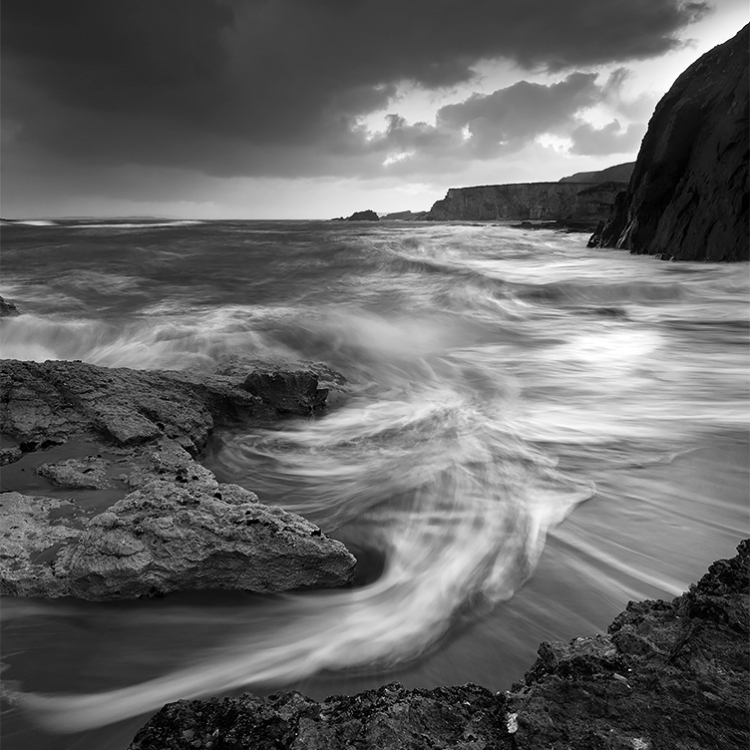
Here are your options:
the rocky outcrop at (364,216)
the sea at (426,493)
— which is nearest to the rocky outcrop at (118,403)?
the sea at (426,493)

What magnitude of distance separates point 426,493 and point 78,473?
206 cm

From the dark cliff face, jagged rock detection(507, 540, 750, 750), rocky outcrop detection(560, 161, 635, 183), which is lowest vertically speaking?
jagged rock detection(507, 540, 750, 750)

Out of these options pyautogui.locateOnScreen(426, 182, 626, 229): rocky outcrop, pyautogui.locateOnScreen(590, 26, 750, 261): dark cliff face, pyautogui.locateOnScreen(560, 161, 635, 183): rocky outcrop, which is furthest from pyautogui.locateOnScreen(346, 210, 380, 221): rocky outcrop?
pyautogui.locateOnScreen(590, 26, 750, 261): dark cliff face

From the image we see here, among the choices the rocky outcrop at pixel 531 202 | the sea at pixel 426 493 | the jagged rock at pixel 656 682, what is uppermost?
the rocky outcrop at pixel 531 202

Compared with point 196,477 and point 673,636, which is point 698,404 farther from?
point 196,477

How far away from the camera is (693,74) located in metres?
17.5

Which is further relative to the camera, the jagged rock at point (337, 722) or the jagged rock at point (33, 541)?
the jagged rock at point (33, 541)

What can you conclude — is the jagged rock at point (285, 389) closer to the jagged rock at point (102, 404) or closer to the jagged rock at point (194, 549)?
the jagged rock at point (102, 404)

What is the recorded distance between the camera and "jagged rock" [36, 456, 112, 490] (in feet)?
8.38

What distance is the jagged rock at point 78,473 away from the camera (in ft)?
A: 8.38

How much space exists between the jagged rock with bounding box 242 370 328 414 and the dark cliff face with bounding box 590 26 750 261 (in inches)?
535

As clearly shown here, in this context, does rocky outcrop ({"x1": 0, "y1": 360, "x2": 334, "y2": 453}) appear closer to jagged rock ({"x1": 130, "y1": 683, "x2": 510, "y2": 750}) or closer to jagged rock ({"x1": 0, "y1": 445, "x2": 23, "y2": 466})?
jagged rock ({"x1": 0, "y1": 445, "x2": 23, "y2": 466})

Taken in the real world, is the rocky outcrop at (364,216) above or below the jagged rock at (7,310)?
above

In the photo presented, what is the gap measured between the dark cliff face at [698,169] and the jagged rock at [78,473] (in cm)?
1544
